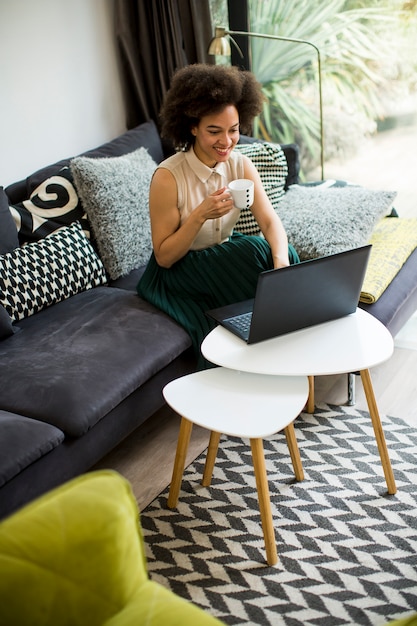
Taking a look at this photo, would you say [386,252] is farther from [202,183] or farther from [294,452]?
[294,452]

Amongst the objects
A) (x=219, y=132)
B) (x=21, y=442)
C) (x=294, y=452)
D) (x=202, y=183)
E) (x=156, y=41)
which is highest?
(x=156, y=41)

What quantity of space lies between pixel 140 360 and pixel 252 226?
0.93 m

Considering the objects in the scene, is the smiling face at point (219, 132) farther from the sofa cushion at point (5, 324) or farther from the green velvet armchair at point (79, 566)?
the green velvet armchair at point (79, 566)

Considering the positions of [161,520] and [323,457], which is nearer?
[161,520]

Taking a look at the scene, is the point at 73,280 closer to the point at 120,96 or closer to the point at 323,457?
the point at 323,457

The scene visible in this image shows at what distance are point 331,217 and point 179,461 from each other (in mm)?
1245

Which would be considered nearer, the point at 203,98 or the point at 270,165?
the point at 203,98

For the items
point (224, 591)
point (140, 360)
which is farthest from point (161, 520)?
point (140, 360)

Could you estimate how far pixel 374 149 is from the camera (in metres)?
3.76

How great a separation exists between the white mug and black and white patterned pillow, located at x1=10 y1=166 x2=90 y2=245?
2.64ft

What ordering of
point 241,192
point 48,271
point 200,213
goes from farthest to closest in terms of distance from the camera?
point 48,271 → point 200,213 → point 241,192

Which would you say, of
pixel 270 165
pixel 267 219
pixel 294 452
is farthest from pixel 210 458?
pixel 270 165

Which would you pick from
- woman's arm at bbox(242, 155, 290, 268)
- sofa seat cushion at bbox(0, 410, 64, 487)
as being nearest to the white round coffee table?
sofa seat cushion at bbox(0, 410, 64, 487)

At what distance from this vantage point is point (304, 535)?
2.00m
